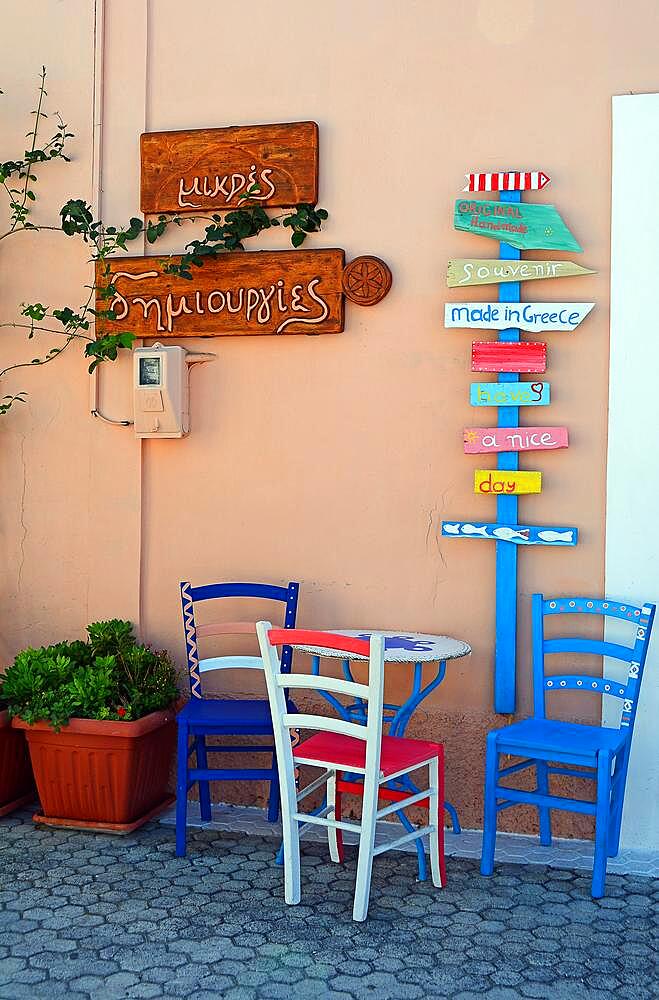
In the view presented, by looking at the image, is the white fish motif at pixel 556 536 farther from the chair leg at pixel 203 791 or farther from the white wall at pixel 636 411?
the chair leg at pixel 203 791

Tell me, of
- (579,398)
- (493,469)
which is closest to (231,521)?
(493,469)

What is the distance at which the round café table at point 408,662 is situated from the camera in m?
3.79

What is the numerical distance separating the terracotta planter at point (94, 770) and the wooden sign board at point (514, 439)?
5.64ft

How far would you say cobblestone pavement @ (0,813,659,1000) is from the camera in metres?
3.05

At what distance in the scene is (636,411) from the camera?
4.23 m

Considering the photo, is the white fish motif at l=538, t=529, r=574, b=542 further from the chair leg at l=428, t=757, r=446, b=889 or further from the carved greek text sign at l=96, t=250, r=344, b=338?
the carved greek text sign at l=96, t=250, r=344, b=338

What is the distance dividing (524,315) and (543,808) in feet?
6.45

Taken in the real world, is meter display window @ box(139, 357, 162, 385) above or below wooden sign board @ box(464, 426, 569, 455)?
above

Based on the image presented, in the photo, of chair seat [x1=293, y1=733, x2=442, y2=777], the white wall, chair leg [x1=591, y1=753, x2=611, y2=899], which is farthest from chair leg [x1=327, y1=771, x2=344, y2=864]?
the white wall

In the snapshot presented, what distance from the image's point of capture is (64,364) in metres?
4.96

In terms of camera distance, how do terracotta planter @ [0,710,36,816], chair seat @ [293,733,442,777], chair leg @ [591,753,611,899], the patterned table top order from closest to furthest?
1. chair seat @ [293,733,442,777]
2. chair leg @ [591,753,611,899]
3. the patterned table top
4. terracotta planter @ [0,710,36,816]

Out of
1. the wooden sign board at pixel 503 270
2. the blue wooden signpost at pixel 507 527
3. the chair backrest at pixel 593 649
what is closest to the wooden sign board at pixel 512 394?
the blue wooden signpost at pixel 507 527

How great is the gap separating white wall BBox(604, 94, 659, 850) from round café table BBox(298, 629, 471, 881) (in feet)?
2.27

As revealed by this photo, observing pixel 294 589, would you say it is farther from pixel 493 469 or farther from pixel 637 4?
pixel 637 4
